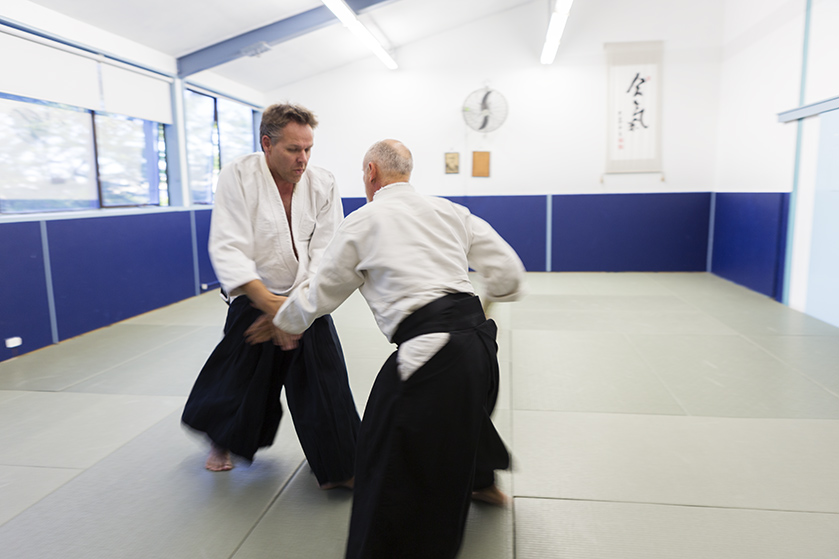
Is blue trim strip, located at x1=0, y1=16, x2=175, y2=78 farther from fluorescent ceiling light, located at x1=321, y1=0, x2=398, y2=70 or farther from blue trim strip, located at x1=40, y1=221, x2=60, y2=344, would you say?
fluorescent ceiling light, located at x1=321, y1=0, x2=398, y2=70

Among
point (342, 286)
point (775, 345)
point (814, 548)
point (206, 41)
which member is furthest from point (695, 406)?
point (206, 41)

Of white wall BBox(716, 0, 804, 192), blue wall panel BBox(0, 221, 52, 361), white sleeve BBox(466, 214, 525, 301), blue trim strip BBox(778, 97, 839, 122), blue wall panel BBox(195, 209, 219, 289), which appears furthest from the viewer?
blue wall panel BBox(195, 209, 219, 289)

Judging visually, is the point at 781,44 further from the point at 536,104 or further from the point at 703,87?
the point at 536,104

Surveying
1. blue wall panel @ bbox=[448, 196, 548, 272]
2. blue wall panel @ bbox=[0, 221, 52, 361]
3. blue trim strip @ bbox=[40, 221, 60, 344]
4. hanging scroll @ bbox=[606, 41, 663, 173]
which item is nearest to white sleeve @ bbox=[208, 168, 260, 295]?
blue wall panel @ bbox=[0, 221, 52, 361]

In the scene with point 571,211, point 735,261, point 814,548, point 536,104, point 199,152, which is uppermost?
point 536,104

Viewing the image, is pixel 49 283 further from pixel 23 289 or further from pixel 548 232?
pixel 548 232

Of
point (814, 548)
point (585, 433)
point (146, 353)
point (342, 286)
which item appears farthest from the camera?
point (146, 353)

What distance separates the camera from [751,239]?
6.03 m

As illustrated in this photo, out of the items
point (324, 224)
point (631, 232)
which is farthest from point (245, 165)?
point (631, 232)

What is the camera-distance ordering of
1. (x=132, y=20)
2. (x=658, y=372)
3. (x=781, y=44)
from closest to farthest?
(x=658, y=372)
(x=132, y=20)
(x=781, y=44)

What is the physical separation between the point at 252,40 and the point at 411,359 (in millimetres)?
5364

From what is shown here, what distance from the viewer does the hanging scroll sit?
732cm

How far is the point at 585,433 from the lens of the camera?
2.61m

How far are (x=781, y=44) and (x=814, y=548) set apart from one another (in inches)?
212
